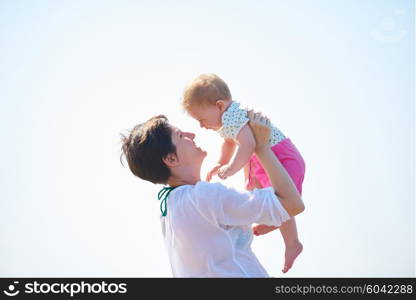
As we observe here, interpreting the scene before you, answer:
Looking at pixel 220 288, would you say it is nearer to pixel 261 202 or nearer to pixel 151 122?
pixel 261 202

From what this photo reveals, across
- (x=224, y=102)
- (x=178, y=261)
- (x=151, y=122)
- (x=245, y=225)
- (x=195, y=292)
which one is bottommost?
(x=195, y=292)

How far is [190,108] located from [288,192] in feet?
6.37

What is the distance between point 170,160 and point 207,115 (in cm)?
137

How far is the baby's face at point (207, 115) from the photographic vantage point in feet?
16.2

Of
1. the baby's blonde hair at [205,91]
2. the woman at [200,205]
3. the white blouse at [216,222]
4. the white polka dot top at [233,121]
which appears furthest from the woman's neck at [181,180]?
the baby's blonde hair at [205,91]

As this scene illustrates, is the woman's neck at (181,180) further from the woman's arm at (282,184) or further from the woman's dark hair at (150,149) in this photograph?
the woman's arm at (282,184)

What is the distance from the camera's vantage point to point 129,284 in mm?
4410

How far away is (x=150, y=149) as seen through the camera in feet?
12.2

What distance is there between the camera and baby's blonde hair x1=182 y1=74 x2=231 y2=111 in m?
4.96

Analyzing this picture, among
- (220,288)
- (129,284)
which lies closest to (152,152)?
(220,288)

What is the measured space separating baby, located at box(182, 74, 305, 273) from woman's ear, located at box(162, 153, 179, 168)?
891 mm

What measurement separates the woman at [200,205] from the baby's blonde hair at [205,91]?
3.74 ft

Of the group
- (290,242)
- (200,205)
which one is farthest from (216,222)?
(290,242)

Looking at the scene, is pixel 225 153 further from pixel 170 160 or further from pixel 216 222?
pixel 216 222
